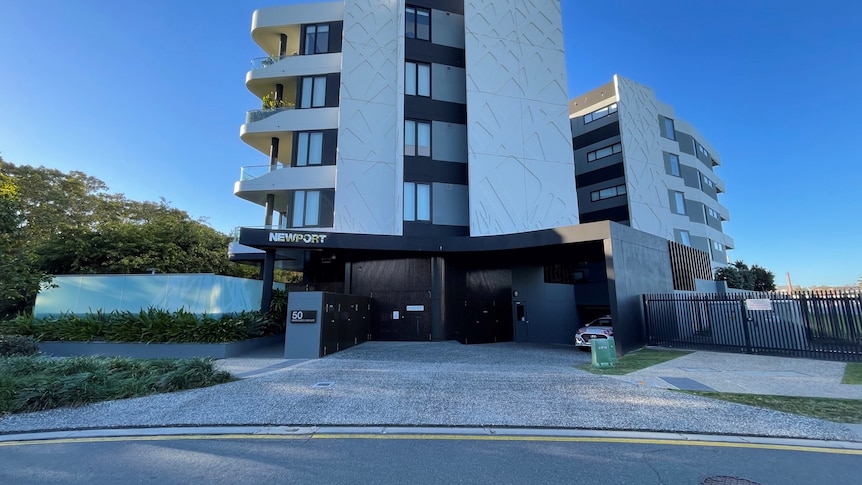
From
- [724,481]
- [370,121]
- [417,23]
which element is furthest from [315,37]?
[724,481]

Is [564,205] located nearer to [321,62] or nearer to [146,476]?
[321,62]

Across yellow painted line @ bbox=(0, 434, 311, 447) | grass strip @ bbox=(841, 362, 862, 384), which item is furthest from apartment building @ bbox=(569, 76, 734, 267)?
yellow painted line @ bbox=(0, 434, 311, 447)

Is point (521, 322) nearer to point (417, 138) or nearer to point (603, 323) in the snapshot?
point (603, 323)

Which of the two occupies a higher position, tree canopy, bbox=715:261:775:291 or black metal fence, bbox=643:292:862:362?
tree canopy, bbox=715:261:775:291

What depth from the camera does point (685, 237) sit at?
35344 mm

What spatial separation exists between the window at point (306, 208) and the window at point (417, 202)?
14.3 feet

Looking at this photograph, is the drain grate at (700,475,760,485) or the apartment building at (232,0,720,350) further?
the apartment building at (232,0,720,350)

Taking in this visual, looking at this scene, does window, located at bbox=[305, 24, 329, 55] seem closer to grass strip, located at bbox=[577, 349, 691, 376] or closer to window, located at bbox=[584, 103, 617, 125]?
grass strip, located at bbox=[577, 349, 691, 376]

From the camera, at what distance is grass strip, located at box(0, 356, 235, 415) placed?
22.0 feet

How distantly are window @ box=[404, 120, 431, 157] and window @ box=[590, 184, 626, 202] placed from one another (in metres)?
18.3

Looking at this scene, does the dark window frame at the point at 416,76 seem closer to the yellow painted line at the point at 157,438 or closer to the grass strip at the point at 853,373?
the yellow painted line at the point at 157,438

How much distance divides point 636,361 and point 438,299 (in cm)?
859

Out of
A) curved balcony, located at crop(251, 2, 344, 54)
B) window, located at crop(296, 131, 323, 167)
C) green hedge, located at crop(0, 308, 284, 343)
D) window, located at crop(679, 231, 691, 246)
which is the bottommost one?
green hedge, located at crop(0, 308, 284, 343)

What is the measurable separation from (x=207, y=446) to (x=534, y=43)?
24371mm
